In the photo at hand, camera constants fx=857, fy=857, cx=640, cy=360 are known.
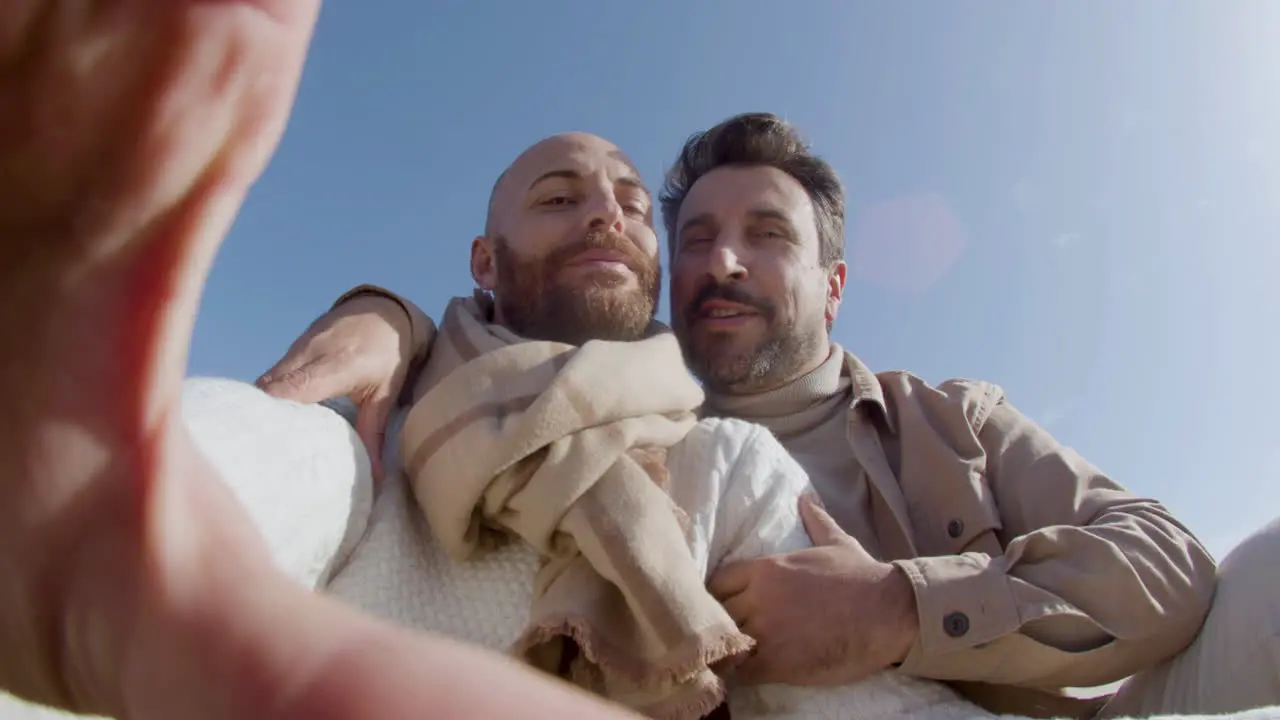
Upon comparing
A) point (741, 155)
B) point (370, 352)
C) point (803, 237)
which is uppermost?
point (741, 155)

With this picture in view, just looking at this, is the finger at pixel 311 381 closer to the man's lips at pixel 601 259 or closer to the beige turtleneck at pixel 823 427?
the man's lips at pixel 601 259

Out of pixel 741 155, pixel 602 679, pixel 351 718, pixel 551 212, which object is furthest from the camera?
pixel 741 155

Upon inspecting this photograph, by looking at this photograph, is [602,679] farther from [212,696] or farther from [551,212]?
[551,212]

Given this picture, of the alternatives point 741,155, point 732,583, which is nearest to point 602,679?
point 732,583

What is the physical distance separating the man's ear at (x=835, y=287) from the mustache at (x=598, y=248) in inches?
32.6

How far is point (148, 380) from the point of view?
31 centimetres

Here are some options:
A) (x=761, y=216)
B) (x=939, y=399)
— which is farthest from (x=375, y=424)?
(x=761, y=216)

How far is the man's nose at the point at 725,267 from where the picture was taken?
1.79 metres

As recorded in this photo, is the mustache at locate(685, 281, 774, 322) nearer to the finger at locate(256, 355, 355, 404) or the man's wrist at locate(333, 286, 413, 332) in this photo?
the man's wrist at locate(333, 286, 413, 332)

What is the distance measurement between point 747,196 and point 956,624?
3.78ft

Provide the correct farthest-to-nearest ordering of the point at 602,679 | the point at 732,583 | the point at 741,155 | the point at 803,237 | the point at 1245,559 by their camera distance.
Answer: the point at 741,155 → the point at 803,237 → the point at 1245,559 → the point at 732,583 → the point at 602,679

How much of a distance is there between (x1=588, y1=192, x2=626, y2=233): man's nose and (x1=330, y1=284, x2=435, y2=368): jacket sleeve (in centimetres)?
35

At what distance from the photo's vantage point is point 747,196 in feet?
6.40

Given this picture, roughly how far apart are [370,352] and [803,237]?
1188 mm
